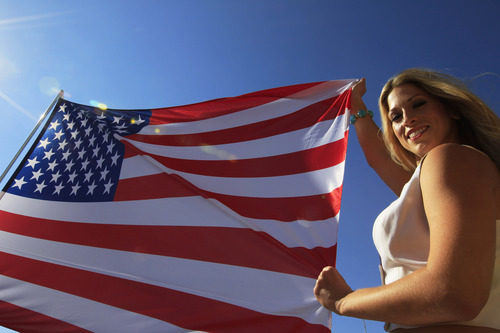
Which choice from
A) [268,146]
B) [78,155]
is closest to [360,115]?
[268,146]

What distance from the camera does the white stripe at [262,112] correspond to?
359cm

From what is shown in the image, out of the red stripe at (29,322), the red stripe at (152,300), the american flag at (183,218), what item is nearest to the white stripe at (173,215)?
the american flag at (183,218)

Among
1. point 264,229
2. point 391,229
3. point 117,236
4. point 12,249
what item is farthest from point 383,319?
point 12,249

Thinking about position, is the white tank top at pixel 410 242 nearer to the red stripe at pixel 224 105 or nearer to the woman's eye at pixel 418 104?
the woman's eye at pixel 418 104

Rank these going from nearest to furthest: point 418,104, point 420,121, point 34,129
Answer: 1. point 420,121
2. point 418,104
3. point 34,129

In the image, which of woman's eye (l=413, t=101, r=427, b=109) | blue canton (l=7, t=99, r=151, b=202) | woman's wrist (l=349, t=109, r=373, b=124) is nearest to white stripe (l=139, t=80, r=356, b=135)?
woman's wrist (l=349, t=109, r=373, b=124)

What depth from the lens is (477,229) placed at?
2.51 ft

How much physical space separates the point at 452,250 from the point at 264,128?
3.02 metres

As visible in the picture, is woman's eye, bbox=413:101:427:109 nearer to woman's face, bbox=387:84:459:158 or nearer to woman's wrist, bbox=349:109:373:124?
woman's face, bbox=387:84:459:158

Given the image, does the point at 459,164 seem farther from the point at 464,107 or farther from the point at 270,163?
the point at 270,163

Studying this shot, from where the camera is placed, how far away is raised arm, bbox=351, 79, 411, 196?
2264 mm

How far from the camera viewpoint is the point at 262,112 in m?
3.79

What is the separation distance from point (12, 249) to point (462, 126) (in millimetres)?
4184

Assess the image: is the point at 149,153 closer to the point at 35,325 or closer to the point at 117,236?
the point at 117,236
